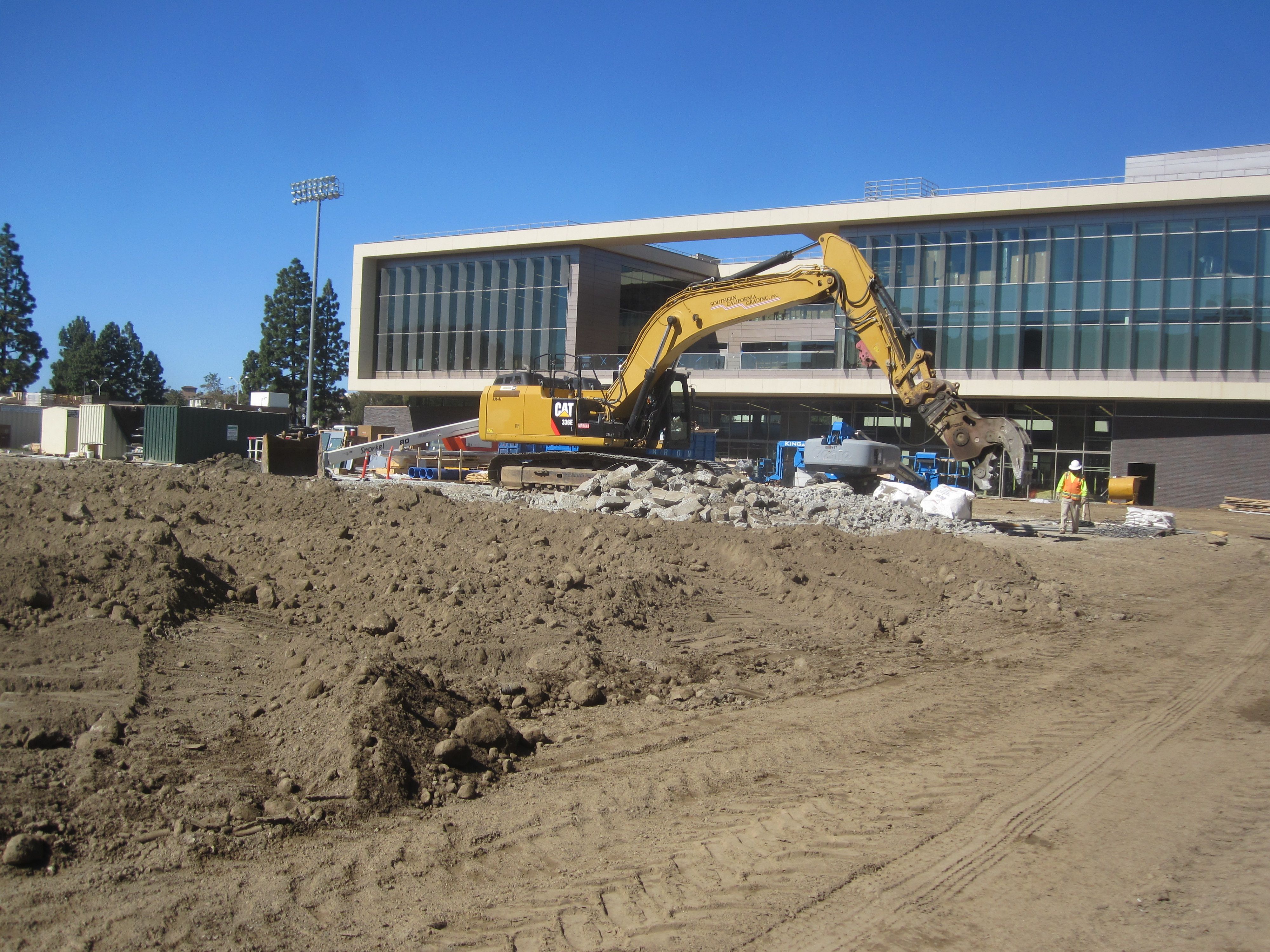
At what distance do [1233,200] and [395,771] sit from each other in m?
36.4

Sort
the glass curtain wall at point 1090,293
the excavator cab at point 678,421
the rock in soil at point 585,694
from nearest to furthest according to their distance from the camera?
the rock in soil at point 585,694
the excavator cab at point 678,421
the glass curtain wall at point 1090,293

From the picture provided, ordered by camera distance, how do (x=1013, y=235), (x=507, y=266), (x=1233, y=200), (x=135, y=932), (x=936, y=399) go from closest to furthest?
(x=135, y=932) < (x=936, y=399) < (x=1233, y=200) < (x=1013, y=235) < (x=507, y=266)

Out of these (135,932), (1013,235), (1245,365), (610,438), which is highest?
(1013,235)

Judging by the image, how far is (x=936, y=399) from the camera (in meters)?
15.9

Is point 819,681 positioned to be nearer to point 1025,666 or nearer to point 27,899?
point 1025,666

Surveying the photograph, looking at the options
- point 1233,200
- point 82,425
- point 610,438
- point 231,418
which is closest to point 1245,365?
point 1233,200

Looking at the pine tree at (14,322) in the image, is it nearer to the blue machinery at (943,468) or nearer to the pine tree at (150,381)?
the pine tree at (150,381)

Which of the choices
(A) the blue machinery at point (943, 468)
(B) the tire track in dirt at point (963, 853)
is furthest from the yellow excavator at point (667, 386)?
(A) the blue machinery at point (943, 468)

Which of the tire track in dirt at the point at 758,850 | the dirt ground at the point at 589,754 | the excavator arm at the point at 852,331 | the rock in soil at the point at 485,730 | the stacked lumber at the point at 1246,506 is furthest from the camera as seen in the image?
the stacked lumber at the point at 1246,506

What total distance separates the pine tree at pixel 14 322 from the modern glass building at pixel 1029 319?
1958 inches

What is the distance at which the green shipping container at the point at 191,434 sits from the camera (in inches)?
1399

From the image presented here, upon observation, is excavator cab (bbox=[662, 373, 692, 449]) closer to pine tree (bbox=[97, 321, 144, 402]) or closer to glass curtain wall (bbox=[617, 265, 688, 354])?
glass curtain wall (bbox=[617, 265, 688, 354])

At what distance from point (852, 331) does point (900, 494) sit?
12.9ft

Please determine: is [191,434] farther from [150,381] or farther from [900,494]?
[150,381]
